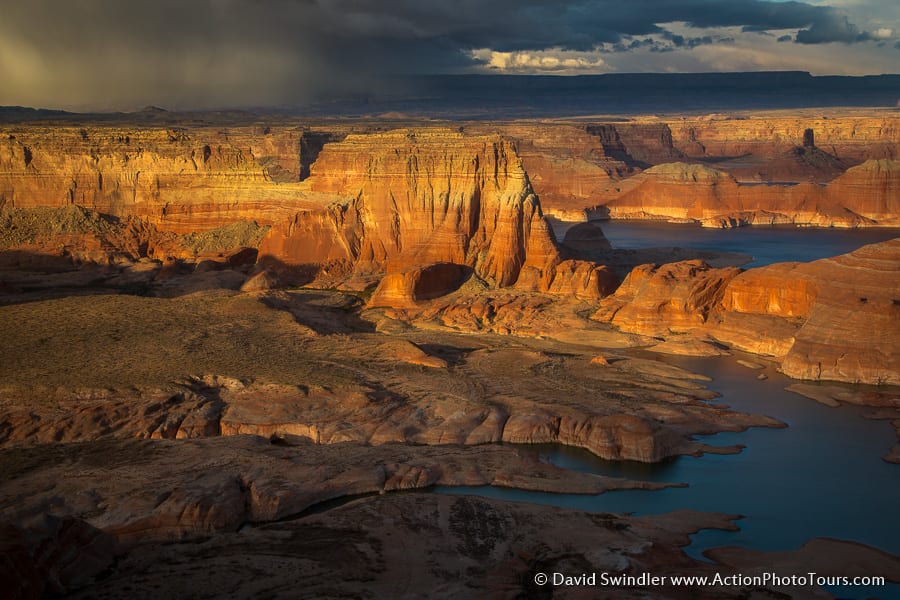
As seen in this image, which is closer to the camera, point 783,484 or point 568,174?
point 783,484

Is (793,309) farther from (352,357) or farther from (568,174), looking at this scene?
(568,174)

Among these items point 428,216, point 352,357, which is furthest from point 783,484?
point 428,216

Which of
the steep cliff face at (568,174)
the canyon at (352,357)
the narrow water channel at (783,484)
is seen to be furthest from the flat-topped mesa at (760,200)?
the narrow water channel at (783,484)

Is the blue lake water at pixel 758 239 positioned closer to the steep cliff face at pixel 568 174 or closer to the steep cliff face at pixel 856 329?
the steep cliff face at pixel 568 174

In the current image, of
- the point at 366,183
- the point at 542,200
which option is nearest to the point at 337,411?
the point at 366,183

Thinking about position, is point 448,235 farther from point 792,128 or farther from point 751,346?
point 792,128

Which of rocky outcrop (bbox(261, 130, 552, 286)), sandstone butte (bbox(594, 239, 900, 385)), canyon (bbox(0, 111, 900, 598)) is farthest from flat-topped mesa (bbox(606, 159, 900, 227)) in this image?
sandstone butte (bbox(594, 239, 900, 385))
